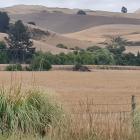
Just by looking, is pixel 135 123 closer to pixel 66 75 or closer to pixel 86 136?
pixel 86 136

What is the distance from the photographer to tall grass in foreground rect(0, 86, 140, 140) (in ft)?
34.7

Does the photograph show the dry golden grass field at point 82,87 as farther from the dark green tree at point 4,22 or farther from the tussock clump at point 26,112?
the dark green tree at point 4,22

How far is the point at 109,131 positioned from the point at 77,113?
1841 millimetres

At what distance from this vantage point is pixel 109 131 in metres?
10.7

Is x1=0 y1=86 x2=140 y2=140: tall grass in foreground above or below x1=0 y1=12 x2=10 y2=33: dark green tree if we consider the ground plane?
below

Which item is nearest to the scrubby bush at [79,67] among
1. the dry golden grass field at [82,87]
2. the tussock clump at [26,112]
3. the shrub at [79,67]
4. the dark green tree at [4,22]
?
the shrub at [79,67]

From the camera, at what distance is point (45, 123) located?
493 inches

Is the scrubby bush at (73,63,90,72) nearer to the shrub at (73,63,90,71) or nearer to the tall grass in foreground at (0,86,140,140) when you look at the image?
the shrub at (73,63,90,71)

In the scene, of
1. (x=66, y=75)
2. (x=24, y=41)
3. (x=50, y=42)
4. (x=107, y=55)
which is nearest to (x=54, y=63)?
(x=107, y=55)

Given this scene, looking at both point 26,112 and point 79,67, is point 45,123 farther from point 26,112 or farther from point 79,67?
point 79,67

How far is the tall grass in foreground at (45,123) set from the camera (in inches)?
416

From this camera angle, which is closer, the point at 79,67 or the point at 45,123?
the point at 45,123

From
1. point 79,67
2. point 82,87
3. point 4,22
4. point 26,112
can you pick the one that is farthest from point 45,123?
point 4,22

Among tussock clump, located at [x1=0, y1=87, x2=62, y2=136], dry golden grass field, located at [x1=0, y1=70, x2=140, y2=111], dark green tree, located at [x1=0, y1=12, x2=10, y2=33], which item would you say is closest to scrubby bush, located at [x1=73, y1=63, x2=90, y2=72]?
dry golden grass field, located at [x1=0, y1=70, x2=140, y2=111]
